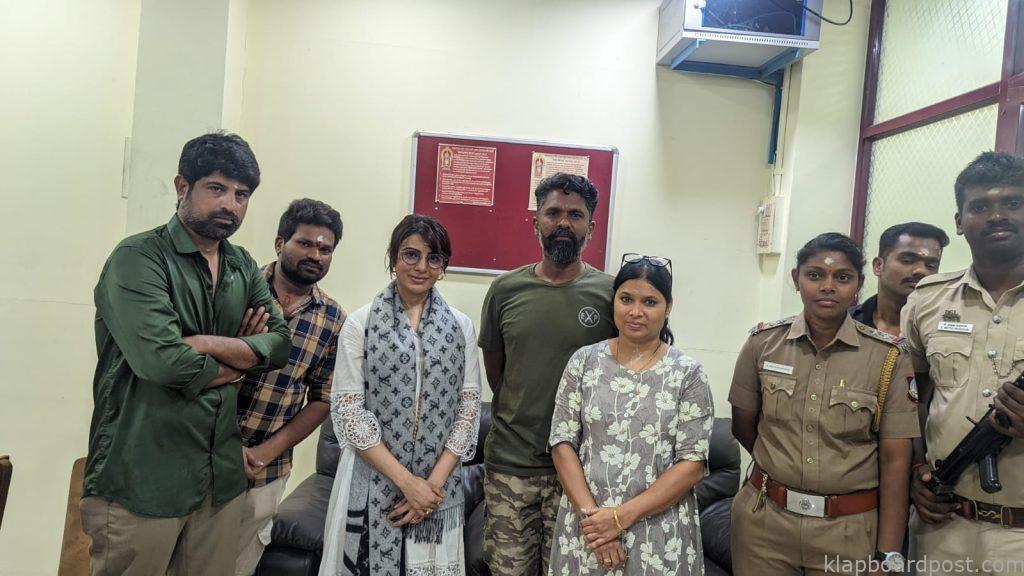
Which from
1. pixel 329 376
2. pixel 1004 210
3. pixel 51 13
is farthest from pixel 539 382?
pixel 51 13

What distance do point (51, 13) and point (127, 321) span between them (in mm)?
2339

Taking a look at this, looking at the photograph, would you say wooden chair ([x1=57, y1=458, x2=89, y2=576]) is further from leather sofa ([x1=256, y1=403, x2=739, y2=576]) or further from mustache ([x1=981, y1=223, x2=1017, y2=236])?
mustache ([x1=981, y1=223, x2=1017, y2=236])

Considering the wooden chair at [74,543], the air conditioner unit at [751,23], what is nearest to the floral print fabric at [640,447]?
the air conditioner unit at [751,23]

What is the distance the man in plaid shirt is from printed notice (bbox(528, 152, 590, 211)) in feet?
4.14

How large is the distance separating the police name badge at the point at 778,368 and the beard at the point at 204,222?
1.62m

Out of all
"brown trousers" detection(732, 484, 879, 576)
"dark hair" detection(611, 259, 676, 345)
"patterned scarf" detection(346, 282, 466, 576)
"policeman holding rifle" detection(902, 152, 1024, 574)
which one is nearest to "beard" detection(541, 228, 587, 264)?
"dark hair" detection(611, 259, 676, 345)

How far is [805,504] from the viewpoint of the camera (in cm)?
169

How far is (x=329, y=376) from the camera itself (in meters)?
2.13

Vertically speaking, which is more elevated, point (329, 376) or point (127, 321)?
point (127, 321)

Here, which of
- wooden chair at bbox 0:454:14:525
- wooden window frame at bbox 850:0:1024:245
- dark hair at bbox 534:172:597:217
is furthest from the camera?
wooden window frame at bbox 850:0:1024:245

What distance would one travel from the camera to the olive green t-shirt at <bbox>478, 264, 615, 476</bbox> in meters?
1.98

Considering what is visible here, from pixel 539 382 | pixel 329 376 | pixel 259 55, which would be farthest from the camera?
pixel 259 55

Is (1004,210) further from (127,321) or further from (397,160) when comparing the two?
(397,160)

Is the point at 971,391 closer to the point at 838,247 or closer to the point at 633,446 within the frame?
the point at 838,247
